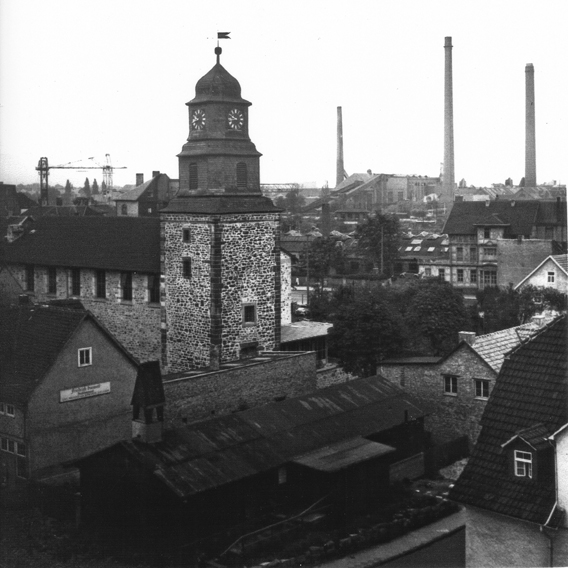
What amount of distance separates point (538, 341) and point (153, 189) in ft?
197

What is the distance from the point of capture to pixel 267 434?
23.5m

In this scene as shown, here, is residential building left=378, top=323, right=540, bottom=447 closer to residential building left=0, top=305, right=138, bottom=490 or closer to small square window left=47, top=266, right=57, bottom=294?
residential building left=0, top=305, right=138, bottom=490

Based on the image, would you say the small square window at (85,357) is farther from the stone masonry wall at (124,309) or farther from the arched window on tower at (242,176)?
the arched window on tower at (242,176)

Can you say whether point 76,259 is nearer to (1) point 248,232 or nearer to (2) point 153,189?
(1) point 248,232

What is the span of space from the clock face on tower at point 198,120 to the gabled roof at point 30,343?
31.4 feet

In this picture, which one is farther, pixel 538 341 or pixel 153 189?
pixel 153 189

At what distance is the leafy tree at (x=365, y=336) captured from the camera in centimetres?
3366

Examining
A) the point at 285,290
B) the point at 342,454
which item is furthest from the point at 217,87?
the point at 342,454

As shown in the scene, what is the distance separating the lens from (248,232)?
3186 cm

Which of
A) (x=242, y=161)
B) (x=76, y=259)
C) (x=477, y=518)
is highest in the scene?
(x=242, y=161)

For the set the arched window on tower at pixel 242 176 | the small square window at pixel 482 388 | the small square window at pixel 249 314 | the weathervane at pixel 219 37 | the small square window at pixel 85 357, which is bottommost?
the small square window at pixel 482 388

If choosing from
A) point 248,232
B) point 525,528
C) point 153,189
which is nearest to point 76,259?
point 248,232

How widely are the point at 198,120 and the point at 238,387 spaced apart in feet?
32.6

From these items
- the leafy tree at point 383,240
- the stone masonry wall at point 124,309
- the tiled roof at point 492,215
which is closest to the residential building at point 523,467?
the stone masonry wall at point 124,309
